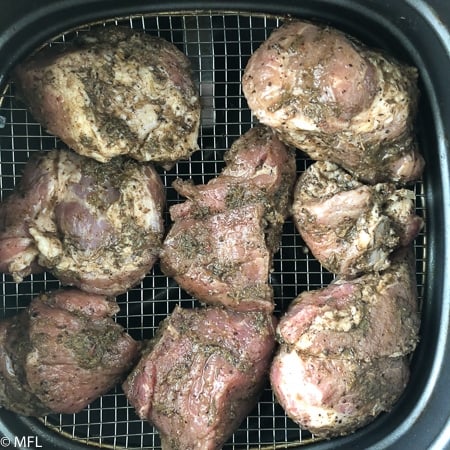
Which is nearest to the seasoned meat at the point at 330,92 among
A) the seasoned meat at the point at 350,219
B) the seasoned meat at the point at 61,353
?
the seasoned meat at the point at 350,219

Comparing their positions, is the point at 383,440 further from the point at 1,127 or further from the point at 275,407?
the point at 1,127

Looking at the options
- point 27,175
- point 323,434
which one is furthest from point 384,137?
point 27,175

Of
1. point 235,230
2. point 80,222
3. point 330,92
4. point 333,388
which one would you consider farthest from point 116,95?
point 333,388

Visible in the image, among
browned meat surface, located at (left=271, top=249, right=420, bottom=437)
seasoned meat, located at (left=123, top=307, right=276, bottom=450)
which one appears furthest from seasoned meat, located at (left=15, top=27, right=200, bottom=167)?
browned meat surface, located at (left=271, top=249, right=420, bottom=437)

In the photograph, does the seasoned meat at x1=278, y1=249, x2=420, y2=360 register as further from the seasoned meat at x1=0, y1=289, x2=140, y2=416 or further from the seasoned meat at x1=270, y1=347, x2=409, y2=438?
the seasoned meat at x1=0, y1=289, x2=140, y2=416

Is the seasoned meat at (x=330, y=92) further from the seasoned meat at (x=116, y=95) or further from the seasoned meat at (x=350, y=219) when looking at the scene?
the seasoned meat at (x=116, y=95)

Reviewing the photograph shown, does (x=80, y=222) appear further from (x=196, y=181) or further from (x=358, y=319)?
(x=358, y=319)

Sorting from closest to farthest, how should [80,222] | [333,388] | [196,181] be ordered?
[333,388], [80,222], [196,181]
